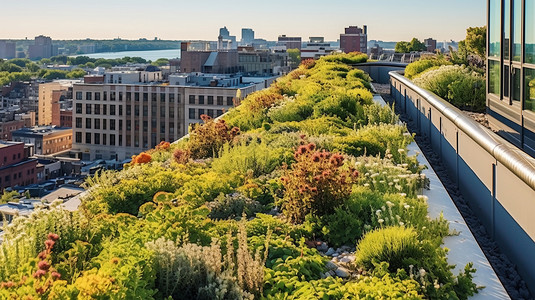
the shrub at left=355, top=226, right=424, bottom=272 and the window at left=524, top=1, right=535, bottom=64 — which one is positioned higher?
the window at left=524, top=1, right=535, bottom=64

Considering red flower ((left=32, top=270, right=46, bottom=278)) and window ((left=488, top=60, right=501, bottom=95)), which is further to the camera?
window ((left=488, top=60, right=501, bottom=95))

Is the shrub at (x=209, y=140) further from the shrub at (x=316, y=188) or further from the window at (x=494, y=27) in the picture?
the window at (x=494, y=27)

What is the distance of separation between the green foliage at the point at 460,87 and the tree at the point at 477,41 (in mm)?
7176

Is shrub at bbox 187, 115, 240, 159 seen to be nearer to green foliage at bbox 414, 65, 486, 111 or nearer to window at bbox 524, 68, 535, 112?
window at bbox 524, 68, 535, 112

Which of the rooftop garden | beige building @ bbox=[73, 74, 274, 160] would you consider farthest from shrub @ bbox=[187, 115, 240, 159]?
beige building @ bbox=[73, 74, 274, 160]

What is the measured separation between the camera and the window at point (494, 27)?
29.0 feet

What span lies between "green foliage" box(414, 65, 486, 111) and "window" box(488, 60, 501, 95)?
159cm

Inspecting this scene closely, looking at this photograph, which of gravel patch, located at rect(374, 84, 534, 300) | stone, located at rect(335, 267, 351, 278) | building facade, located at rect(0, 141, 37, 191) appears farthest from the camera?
building facade, located at rect(0, 141, 37, 191)

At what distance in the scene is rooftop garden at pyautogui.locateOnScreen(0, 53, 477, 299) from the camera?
11.5ft

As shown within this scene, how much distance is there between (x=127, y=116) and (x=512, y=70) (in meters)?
69.6

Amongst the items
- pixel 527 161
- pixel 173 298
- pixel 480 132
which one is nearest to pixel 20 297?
pixel 173 298

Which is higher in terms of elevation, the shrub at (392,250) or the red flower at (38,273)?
the red flower at (38,273)

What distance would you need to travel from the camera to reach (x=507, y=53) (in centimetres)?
847

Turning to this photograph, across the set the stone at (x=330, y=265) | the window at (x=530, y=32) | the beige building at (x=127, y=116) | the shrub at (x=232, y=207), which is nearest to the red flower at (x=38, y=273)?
the stone at (x=330, y=265)
